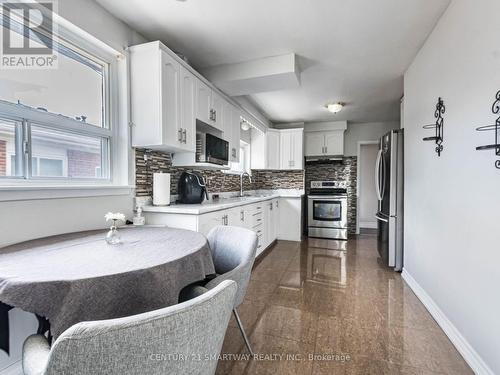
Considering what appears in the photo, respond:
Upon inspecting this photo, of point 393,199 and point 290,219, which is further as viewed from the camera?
point 290,219

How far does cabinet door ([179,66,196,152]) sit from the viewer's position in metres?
2.38

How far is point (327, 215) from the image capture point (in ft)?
16.8

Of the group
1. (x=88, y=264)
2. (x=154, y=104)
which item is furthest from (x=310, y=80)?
(x=88, y=264)

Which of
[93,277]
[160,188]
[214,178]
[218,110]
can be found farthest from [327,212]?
[93,277]

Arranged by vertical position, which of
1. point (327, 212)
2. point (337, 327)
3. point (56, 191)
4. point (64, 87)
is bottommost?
point (337, 327)

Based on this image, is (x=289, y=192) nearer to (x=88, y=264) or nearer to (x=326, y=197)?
(x=326, y=197)

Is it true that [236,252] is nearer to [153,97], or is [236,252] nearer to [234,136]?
[153,97]

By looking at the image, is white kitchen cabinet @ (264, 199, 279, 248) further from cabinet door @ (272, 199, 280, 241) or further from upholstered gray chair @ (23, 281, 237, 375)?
upholstered gray chair @ (23, 281, 237, 375)

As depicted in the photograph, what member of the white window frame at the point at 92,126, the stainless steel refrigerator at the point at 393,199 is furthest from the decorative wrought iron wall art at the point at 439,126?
the white window frame at the point at 92,126

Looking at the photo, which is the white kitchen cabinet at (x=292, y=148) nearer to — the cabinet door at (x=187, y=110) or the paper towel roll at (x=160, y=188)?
the cabinet door at (x=187, y=110)

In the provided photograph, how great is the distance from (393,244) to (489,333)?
1.90 meters

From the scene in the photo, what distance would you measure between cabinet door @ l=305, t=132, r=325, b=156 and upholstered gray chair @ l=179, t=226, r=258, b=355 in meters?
4.32

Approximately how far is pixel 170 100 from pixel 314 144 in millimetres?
4052

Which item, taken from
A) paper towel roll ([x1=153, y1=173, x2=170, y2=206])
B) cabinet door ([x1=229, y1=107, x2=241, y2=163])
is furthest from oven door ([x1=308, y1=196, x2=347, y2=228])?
paper towel roll ([x1=153, y1=173, x2=170, y2=206])
